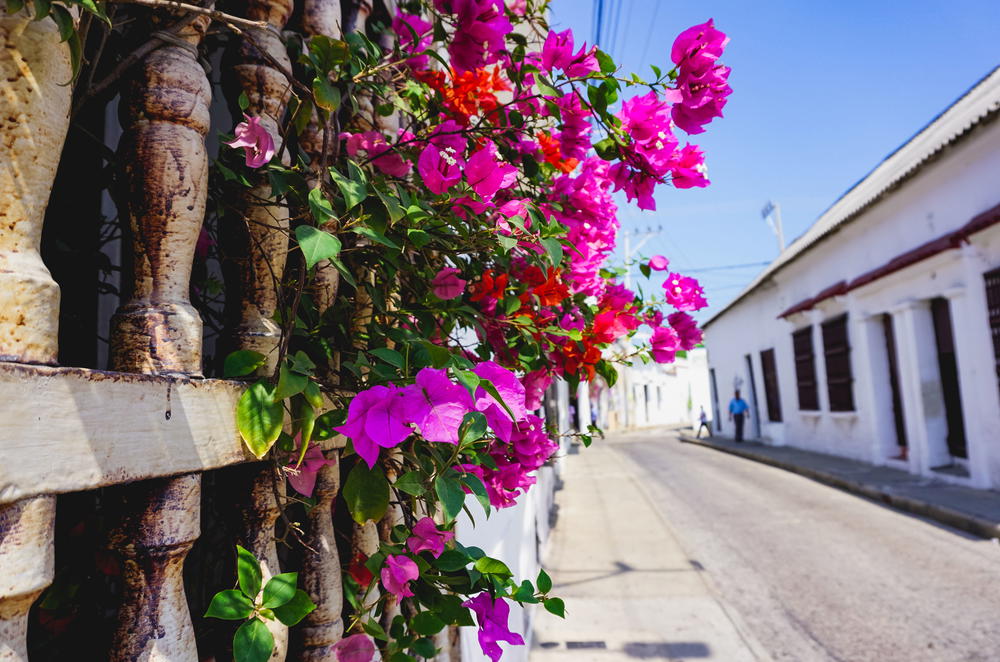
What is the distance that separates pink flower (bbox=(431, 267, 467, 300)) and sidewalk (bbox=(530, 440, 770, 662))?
9.66 feet

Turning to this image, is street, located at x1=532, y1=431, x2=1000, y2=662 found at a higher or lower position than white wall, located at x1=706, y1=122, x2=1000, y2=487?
lower

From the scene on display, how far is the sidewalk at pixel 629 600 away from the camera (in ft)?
12.1

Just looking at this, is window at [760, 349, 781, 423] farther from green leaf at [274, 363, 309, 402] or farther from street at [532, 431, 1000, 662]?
green leaf at [274, 363, 309, 402]

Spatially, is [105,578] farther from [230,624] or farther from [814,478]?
[814,478]

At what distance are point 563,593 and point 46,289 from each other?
4.74 metres

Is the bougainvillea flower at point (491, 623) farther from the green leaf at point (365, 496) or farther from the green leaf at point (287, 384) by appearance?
the green leaf at point (287, 384)

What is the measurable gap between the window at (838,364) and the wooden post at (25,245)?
518 inches

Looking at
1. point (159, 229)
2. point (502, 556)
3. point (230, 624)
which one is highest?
point (159, 229)

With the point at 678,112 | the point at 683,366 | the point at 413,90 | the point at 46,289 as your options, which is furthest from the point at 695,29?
the point at 683,366

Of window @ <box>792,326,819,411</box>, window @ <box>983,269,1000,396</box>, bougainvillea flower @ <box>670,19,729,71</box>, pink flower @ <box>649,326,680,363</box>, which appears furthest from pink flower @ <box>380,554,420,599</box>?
window @ <box>792,326,819,411</box>

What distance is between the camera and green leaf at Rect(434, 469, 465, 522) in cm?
73

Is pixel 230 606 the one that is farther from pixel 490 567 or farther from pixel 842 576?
pixel 842 576

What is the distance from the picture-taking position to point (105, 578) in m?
0.94

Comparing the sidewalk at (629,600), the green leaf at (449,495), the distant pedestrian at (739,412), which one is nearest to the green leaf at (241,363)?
the green leaf at (449,495)
